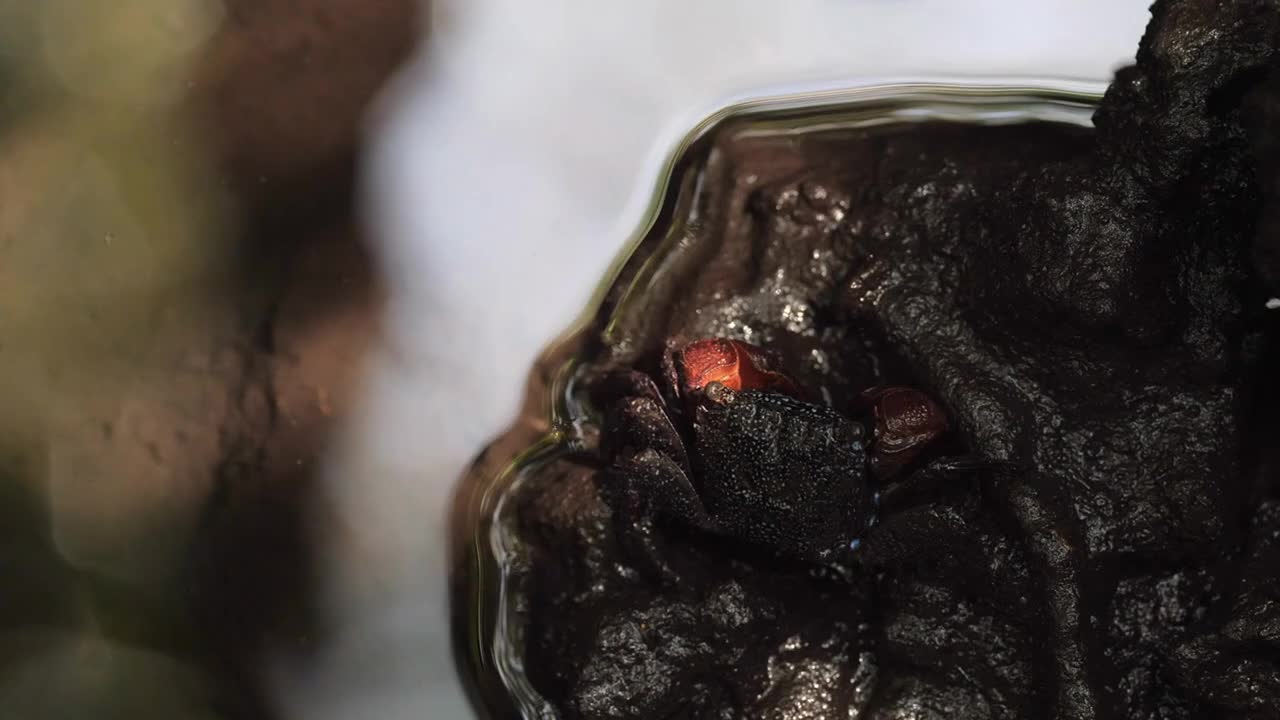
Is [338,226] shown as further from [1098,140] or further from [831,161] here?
[1098,140]

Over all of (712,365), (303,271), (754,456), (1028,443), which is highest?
(1028,443)

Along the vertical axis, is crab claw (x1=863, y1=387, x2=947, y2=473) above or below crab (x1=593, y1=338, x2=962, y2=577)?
above

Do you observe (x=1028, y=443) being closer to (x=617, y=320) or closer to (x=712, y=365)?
(x=712, y=365)

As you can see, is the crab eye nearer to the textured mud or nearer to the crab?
Result: the crab

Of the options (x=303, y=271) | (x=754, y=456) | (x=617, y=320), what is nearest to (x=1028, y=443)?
(x=754, y=456)

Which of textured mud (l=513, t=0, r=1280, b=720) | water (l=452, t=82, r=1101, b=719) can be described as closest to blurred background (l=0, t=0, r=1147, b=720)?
water (l=452, t=82, r=1101, b=719)

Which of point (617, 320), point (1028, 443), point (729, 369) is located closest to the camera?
point (1028, 443)
